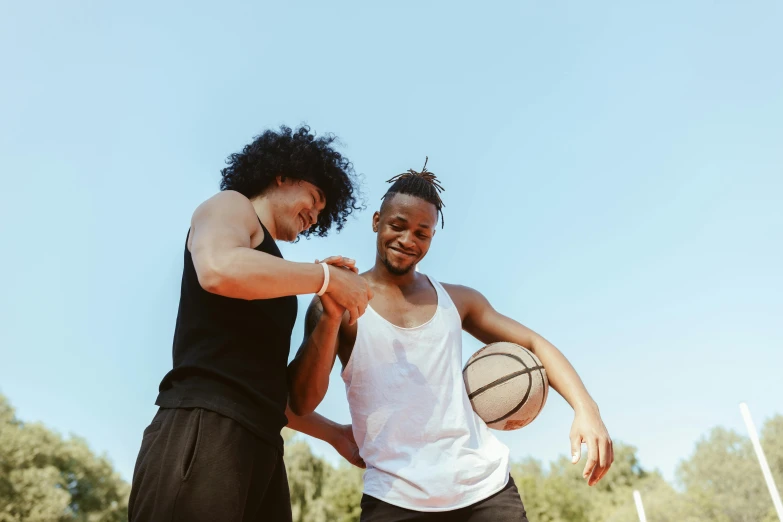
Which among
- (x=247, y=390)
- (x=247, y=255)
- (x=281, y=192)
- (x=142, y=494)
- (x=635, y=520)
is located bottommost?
(x=142, y=494)

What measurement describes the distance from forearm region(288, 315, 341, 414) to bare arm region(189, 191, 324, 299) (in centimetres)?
52

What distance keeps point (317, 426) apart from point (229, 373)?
60.4 inches

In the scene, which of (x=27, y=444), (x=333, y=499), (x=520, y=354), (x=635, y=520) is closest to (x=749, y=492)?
(x=635, y=520)

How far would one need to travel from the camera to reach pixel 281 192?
366cm

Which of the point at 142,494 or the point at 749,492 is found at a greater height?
the point at 749,492

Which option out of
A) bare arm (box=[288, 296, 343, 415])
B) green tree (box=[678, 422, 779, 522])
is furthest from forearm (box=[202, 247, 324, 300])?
green tree (box=[678, 422, 779, 522])

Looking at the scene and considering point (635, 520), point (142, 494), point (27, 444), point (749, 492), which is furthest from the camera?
point (749, 492)

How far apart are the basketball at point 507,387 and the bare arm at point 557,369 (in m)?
0.13

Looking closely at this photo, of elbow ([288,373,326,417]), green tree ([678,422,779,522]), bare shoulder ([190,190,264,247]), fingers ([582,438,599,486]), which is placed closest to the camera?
bare shoulder ([190,190,264,247])

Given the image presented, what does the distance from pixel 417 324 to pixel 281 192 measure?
3.98 feet

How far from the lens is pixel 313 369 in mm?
3412

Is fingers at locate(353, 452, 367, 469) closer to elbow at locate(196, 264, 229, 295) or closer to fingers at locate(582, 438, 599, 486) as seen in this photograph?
fingers at locate(582, 438, 599, 486)

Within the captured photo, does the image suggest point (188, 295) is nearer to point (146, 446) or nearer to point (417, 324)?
point (146, 446)

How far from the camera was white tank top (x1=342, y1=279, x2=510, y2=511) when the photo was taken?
3512mm
